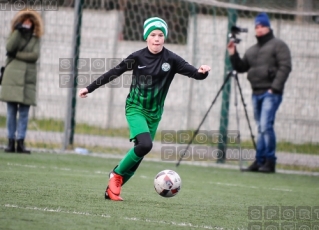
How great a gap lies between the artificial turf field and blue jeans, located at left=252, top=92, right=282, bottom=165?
452mm

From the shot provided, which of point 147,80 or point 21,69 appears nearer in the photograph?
point 147,80

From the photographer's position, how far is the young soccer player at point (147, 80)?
745 centimetres

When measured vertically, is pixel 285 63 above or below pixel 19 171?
above

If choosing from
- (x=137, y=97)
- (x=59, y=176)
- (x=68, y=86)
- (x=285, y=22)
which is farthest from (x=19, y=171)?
(x=285, y=22)

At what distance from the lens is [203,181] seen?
33.4ft

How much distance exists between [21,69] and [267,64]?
386cm

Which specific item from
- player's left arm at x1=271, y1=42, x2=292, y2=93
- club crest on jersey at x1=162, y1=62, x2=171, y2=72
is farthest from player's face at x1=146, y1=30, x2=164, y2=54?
player's left arm at x1=271, y1=42, x2=292, y2=93

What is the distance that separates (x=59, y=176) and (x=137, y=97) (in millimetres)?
2111

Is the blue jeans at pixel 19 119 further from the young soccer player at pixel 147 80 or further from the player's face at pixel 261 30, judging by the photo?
the young soccer player at pixel 147 80

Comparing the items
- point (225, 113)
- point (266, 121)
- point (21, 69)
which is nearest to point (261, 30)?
point (266, 121)

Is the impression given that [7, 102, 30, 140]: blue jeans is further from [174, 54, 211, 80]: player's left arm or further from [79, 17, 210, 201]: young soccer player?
[174, 54, 211, 80]: player's left arm

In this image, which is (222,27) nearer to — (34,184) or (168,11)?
(168,11)

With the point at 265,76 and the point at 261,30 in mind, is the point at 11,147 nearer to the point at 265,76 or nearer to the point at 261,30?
the point at 265,76

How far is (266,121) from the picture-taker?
1185 centimetres
